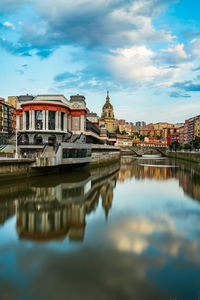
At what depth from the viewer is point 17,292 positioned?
7.87 metres

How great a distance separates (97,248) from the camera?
37.6 feet

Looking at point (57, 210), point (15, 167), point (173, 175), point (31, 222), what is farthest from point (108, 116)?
point (31, 222)

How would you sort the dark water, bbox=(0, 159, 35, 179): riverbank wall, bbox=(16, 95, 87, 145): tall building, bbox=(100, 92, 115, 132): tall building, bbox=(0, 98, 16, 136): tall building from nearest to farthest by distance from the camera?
the dark water
bbox=(0, 159, 35, 179): riverbank wall
bbox=(16, 95, 87, 145): tall building
bbox=(0, 98, 16, 136): tall building
bbox=(100, 92, 115, 132): tall building

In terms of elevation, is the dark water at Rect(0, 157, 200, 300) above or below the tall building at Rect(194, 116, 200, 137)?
below

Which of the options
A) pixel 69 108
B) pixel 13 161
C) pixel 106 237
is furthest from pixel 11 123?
pixel 106 237

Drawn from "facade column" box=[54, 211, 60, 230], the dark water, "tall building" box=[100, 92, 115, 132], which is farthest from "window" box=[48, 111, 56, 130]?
"tall building" box=[100, 92, 115, 132]

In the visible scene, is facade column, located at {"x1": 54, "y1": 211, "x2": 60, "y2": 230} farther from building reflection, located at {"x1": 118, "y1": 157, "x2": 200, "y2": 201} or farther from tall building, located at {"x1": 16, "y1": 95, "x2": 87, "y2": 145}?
tall building, located at {"x1": 16, "y1": 95, "x2": 87, "y2": 145}

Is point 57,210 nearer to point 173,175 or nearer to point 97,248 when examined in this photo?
point 97,248

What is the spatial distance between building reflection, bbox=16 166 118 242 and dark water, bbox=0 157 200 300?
0.06 metres

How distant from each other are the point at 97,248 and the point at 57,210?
24.6ft

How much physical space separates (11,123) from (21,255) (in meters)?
99.0

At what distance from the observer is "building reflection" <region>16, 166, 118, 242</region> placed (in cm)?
1349

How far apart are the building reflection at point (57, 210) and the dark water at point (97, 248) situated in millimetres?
61

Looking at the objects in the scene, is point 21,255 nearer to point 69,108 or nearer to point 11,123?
point 69,108
